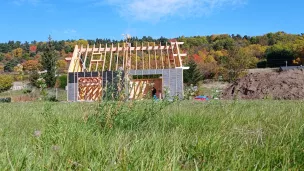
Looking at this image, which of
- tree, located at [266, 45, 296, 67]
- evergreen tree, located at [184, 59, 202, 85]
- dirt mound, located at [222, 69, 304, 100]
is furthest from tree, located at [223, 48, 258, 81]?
tree, located at [266, 45, 296, 67]

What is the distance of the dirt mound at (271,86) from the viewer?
15.2 metres

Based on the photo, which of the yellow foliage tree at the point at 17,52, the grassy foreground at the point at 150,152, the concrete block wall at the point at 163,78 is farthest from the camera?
the yellow foliage tree at the point at 17,52

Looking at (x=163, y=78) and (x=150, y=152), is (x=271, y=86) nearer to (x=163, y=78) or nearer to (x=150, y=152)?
(x=163, y=78)

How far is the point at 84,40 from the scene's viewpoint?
2146 inches

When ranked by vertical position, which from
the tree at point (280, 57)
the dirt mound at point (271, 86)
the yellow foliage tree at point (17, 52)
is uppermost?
the yellow foliage tree at point (17, 52)

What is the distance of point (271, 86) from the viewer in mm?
16188

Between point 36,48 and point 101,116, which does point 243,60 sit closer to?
point 101,116

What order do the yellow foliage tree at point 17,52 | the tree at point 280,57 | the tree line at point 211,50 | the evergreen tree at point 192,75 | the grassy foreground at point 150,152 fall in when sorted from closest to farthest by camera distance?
the grassy foreground at point 150,152 < the evergreen tree at point 192,75 < the tree line at point 211,50 < the tree at point 280,57 < the yellow foliage tree at point 17,52

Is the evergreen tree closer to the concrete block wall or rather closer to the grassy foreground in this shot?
the concrete block wall

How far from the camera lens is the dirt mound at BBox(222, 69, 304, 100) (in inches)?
599

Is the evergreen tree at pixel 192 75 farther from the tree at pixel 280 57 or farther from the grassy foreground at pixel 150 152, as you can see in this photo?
the grassy foreground at pixel 150 152

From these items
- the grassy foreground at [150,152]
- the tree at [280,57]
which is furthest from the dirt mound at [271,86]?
the tree at [280,57]

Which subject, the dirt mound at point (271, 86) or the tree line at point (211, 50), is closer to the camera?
the dirt mound at point (271, 86)

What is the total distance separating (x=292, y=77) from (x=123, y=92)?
1499 centimetres
